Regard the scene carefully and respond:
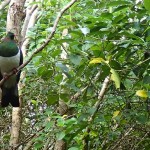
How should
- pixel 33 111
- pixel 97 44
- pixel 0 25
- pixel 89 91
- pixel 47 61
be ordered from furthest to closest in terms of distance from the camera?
1. pixel 0 25
2. pixel 33 111
3. pixel 89 91
4. pixel 47 61
5. pixel 97 44

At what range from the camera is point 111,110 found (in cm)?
262

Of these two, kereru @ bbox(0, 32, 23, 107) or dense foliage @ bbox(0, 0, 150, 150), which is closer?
dense foliage @ bbox(0, 0, 150, 150)

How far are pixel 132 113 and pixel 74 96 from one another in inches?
28.3

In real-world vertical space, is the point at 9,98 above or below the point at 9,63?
below

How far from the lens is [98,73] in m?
2.20

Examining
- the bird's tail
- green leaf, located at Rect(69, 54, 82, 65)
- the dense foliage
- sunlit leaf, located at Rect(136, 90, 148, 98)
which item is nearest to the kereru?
the bird's tail

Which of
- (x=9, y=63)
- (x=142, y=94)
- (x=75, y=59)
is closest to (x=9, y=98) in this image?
(x=9, y=63)

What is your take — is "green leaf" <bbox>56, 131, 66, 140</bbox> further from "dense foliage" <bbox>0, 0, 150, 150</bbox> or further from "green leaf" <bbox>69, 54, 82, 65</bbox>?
"green leaf" <bbox>69, 54, 82, 65</bbox>

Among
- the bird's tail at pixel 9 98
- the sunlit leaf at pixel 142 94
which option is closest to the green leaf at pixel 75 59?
the sunlit leaf at pixel 142 94

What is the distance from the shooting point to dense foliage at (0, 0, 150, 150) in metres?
1.77

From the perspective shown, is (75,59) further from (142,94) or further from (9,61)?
(9,61)

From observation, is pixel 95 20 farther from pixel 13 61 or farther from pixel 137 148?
pixel 137 148

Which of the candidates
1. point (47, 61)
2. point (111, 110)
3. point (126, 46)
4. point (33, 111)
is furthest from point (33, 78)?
point (126, 46)

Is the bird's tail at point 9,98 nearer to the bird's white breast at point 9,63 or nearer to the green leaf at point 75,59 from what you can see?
the bird's white breast at point 9,63
